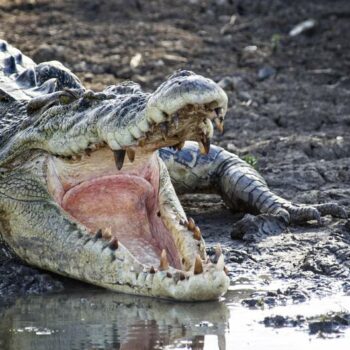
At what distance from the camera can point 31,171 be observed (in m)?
6.73

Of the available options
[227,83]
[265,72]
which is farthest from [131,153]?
[265,72]

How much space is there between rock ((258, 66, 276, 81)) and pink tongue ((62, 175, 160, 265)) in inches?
192

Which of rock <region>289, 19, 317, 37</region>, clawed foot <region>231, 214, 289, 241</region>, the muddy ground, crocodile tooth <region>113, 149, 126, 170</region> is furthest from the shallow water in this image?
rock <region>289, 19, 317, 37</region>

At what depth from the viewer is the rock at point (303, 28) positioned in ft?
42.4

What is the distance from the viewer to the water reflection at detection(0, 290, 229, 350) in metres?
5.70

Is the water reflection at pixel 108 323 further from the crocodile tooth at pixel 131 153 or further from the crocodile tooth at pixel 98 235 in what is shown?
the crocodile tooth at pixel 131 153

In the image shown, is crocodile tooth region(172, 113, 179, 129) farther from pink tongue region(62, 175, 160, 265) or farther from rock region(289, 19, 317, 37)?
rock region(289, 19, 317, 37)

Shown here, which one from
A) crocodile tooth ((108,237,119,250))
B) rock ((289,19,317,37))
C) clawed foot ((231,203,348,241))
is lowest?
rock ((289,19,317,37))

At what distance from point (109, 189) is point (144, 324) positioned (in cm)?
93

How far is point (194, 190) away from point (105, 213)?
1.71 m

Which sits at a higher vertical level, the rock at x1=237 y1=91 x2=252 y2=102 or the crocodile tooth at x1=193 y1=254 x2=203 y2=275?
the crocodile tooth at x1=193 y1=254 x2=203 y2=275

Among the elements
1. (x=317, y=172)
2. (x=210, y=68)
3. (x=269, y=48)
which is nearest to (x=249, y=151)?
(x=317, y=172)

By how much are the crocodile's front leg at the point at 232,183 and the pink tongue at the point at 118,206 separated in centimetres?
116

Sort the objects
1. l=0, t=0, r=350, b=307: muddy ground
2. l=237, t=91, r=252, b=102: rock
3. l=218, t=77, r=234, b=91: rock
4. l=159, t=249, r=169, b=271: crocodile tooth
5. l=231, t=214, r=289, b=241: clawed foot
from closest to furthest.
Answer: l=159, t=249, r=169, b=271: crocodile tooth, l=0, t=0, r=350, b=307: muddy ground, l=231, t=214, r=289, b=241: clawed foot, l=237, t=91, r=252, b=102: rock, l=218, t=77, r=234, b=91: rock
